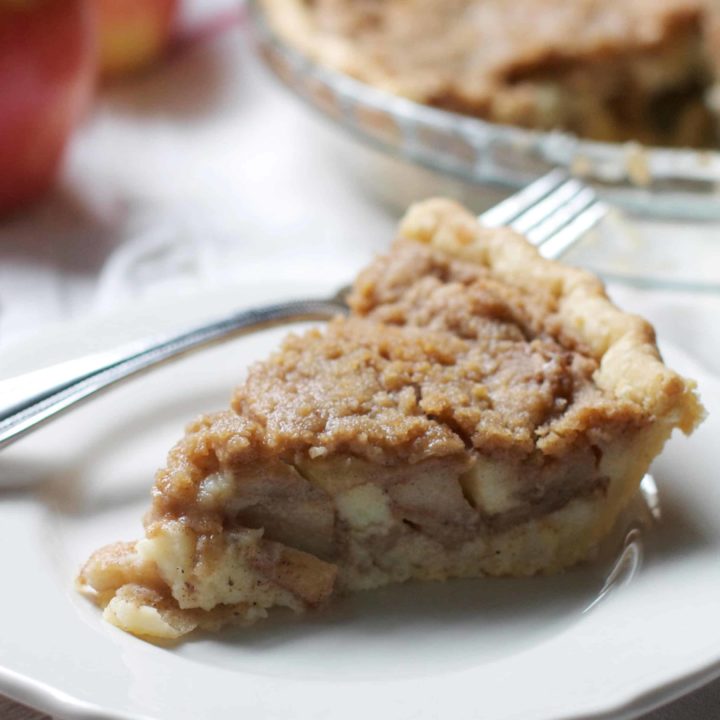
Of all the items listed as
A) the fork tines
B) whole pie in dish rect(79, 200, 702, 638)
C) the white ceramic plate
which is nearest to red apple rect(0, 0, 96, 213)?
the white ceramic plate

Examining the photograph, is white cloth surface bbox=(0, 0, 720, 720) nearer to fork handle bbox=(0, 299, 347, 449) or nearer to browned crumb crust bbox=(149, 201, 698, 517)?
fork handle bbox=(0, 299, 347, 449)

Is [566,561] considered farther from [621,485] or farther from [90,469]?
[90,469]

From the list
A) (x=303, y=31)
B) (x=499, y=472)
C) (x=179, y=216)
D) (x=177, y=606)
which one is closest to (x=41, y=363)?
(x=177, y=606)

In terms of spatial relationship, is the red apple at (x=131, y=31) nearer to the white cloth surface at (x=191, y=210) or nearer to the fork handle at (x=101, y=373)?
the white cloth surface at (x=191, y=210)

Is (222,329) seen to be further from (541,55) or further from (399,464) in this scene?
(541,55)

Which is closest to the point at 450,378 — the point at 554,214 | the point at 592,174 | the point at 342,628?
the point at 342,628

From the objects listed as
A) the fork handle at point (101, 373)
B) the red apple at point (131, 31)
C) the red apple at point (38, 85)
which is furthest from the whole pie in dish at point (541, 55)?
the fork handle at point (101, 373)
